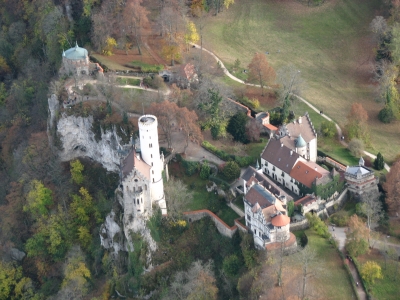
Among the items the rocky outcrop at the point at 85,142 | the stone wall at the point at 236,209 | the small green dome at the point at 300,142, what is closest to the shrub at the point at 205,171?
the stone wall at the point at 236,209

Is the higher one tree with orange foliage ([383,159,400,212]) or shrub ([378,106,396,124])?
tree with orange foliage ([383,159,400,212])

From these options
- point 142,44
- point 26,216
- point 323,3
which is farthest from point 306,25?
point 26,216

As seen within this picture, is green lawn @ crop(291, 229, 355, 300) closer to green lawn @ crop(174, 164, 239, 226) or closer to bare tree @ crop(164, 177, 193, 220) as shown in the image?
green lawn @ crop(174, 164, 239, 226)

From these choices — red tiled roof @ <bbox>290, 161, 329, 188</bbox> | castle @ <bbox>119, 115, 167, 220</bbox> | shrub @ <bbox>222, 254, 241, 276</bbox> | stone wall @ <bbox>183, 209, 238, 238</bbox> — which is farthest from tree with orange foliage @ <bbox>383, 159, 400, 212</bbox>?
castle @ <bbox>119, 115, 167, 220</bbox>

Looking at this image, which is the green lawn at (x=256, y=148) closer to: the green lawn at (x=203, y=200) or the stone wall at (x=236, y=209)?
the green lawn at (x=203, y=200)

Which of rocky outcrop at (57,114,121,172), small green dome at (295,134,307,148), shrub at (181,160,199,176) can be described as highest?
small green dome at (295,134,307,148)

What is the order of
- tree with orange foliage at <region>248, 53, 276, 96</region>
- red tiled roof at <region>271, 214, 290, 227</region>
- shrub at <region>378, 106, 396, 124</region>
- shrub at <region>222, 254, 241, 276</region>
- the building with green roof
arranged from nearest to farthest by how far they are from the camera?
red tiled roof at <region>271, 214, 290, 227</region>
shrub at <region>222, 254, 241, 276</region>
shrub at <region>378, 106, 396, 124</region>
the building with green roof
tree with orange foliage at <region>248, 53, 276, 96</region>

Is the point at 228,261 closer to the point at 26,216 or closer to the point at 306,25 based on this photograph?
the point at 26,216
